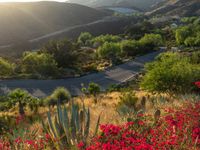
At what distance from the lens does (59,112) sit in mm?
7938

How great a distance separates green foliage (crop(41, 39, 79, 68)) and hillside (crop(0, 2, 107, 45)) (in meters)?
72.5

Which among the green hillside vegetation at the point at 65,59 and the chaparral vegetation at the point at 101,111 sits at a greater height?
the chaparral vegetation at the point at 101,111

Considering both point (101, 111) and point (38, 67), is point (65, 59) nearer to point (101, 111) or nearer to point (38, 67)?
point (38, 67)

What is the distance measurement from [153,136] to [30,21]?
539 ft

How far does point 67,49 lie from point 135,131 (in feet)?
165

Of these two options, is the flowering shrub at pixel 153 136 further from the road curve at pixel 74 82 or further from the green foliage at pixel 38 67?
the green foliage at pixel 38 67

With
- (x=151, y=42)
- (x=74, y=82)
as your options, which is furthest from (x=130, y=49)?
(x=74, y=82)

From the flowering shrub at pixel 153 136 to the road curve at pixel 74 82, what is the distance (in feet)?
93.2

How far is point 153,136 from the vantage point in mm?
6977

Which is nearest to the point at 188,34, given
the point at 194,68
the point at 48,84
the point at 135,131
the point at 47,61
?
the point at 47,61

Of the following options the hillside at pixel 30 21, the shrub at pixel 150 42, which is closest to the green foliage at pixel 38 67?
the shrub at pixel 150 42

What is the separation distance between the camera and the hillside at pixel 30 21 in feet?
463

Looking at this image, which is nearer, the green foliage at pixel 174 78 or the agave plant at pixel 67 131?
the agave plant at pixel 67 131

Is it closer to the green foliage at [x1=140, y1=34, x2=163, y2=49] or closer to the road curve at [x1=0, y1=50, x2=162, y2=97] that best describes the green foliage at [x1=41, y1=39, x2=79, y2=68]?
the road curve at [x1=0, y1=50, x2=162, y2=97]
